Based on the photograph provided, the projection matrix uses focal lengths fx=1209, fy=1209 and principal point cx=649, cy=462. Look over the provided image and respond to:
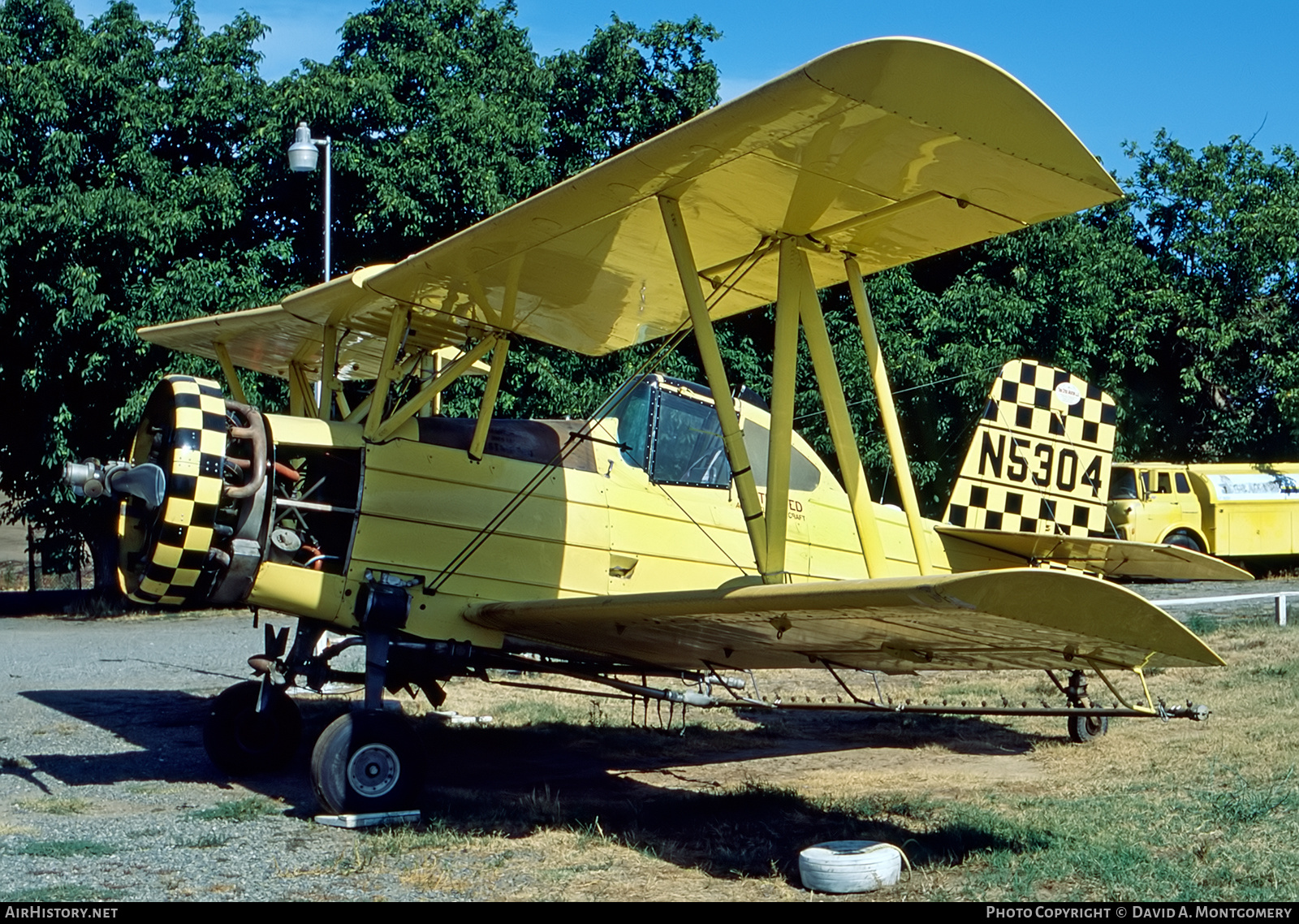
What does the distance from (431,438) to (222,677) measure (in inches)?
218

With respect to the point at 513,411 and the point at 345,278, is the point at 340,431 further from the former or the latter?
the point at 513,411

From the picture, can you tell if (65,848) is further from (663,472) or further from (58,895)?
(663,472)

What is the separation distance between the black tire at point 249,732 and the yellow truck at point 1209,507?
1644 cm

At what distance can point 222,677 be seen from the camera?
37.0 ft

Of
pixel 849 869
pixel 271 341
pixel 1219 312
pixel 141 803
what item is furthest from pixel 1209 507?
pixel 141 803

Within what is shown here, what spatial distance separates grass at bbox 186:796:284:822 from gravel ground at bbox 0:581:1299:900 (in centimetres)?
1

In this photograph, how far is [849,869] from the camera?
471cm

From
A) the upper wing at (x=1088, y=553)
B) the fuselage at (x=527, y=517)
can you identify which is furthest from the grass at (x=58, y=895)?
the upper wing at (x=1088, y=553)

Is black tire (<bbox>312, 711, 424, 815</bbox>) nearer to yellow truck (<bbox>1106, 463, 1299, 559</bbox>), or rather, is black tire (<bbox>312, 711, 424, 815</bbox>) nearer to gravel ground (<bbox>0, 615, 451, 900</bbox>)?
gravel ground (<bbox>0, 615, 451, 900</bbox>)

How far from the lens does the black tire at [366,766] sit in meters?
5.99

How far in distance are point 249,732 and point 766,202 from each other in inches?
179

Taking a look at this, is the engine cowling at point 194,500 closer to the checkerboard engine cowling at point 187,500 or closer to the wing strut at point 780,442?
the checkerboard engine cowling at point 187,500

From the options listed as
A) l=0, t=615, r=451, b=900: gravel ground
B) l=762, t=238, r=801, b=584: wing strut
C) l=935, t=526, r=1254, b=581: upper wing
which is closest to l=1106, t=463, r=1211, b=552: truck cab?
l=935, t=526, r=1254, b=581: upper wing

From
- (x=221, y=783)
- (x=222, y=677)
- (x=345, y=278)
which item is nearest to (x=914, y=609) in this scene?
(x=345, y=278)
